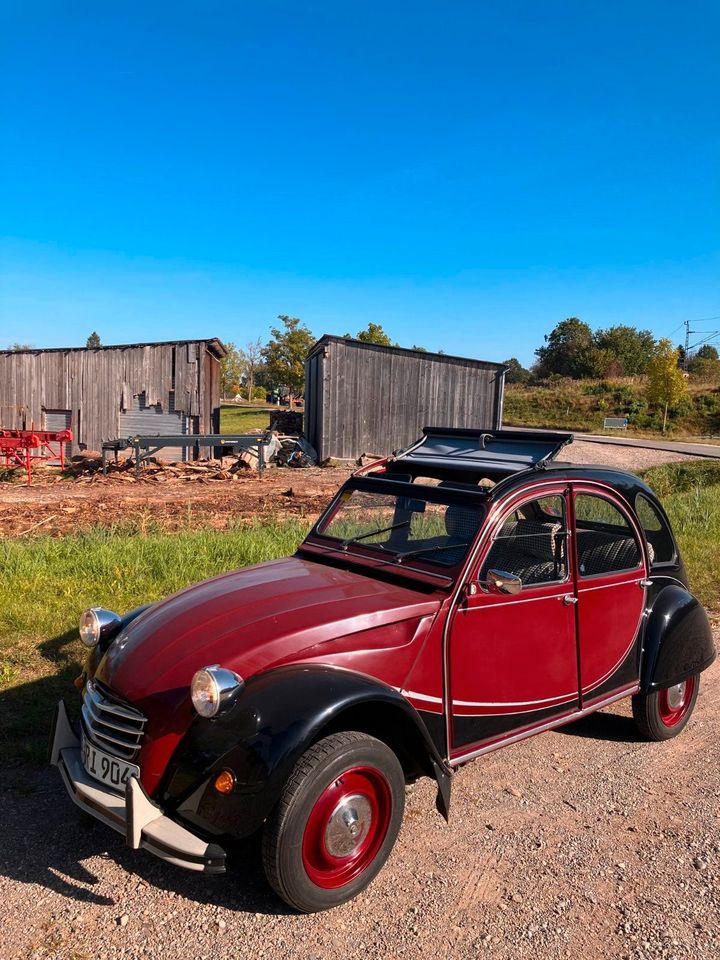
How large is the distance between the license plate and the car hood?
10.9 inches

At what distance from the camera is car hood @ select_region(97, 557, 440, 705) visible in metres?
3.08

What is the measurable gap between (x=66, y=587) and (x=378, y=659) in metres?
4.79

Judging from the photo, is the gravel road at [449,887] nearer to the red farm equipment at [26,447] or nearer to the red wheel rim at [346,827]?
the red wheel rim at [346,827]

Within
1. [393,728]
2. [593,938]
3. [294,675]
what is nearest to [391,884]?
[393,728]

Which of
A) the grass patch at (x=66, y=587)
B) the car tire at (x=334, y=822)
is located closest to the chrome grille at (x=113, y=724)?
the car tire at (x=334, y=822)

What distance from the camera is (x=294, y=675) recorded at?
9.86ft

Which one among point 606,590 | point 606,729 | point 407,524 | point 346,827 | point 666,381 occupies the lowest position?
point 606,729

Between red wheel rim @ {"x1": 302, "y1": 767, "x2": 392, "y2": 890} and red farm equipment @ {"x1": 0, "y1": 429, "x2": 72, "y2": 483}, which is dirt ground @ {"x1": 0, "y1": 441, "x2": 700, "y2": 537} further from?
red wheel rim @ {"x1": 302, "y1": 767, "x2": 392, "y2": 890}

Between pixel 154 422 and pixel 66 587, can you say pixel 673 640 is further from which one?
pixel 154 422

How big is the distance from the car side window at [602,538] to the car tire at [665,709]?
91cm

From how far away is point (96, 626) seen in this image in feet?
12.3

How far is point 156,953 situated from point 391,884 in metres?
1.05

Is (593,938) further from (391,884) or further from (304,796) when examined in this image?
(304,796)

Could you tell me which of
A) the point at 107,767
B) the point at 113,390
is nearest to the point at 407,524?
the point at 107,767
